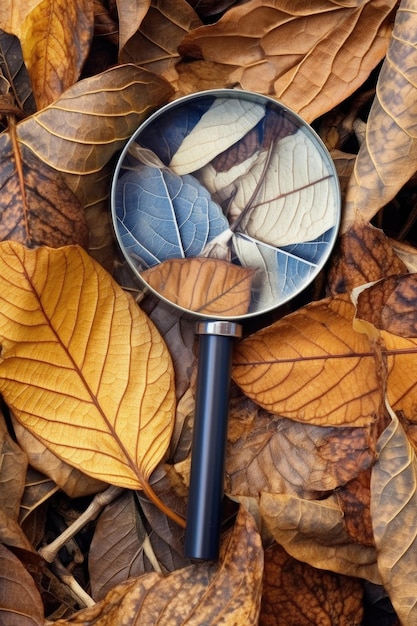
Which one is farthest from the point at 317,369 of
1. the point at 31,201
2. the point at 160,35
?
the point at 160,35

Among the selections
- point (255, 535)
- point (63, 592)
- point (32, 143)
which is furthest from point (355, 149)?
point (63, 592)

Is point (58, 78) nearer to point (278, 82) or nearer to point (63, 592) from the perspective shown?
point (278, 82)

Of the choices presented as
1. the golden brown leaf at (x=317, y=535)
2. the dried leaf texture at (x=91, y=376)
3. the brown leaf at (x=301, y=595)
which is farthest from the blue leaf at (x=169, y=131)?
the brown leaf at (x=301, y=595)

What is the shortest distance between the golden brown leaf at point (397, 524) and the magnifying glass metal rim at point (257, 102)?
1.28 ft

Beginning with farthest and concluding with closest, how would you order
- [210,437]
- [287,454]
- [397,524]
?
[287,454], [210,437], [397,524]

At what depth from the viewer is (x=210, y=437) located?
5.18ft

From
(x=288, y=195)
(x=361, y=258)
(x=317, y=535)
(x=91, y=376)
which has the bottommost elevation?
(x=317, y=535)

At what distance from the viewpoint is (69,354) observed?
1616 millimetres

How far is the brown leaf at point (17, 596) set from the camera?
5.12 ft

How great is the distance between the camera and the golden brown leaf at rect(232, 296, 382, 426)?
64.8 inches

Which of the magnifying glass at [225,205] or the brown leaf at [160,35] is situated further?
the brown leaf at [160,35]

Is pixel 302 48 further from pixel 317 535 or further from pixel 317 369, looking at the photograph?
pixel 317 535

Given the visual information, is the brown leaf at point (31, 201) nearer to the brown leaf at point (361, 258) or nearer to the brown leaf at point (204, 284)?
the brown leaf at point (204, 284)

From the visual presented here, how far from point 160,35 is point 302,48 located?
0.31 metres
